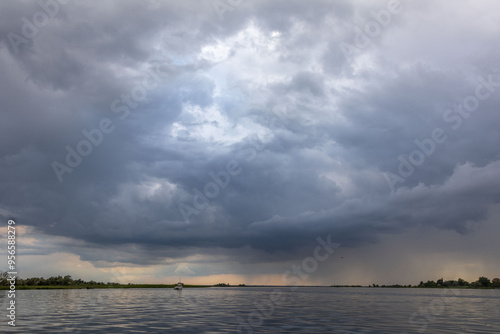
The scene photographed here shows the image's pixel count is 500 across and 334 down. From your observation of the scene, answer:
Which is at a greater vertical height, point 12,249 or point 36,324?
point 12,249

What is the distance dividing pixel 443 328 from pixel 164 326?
116ft

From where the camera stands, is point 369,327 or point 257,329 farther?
point 369,327

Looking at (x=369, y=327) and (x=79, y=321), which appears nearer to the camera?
(x=369, y=327)

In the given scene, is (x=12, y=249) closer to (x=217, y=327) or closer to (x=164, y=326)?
(x=164, y=326)

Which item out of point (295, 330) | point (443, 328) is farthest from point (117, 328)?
point (443, 328)

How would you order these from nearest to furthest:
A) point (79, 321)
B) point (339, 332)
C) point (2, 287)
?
1. point (339, 332)
2. point (79, 321)
3. point (2, 287)

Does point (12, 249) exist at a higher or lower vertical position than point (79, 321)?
higher

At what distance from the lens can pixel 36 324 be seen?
46.4 meters

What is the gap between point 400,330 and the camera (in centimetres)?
4484

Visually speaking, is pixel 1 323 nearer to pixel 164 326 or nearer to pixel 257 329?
pixel 164 326

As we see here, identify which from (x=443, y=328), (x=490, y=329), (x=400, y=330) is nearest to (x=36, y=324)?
(x=400, y=330)

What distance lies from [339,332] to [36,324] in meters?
37.7

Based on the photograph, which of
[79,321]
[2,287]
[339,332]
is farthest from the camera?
[2,287]

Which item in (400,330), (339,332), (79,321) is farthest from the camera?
(79,321)
